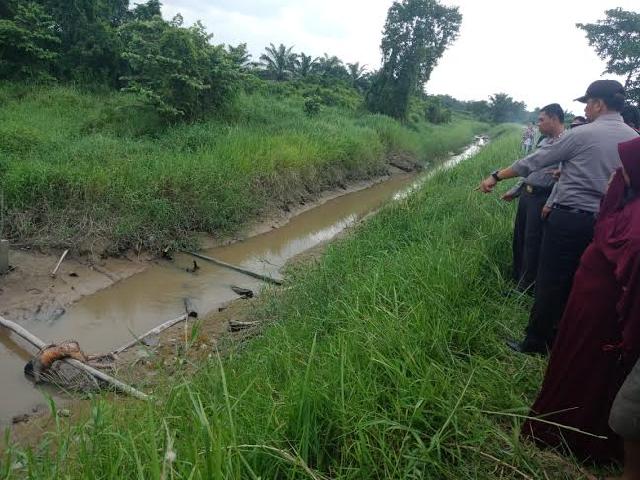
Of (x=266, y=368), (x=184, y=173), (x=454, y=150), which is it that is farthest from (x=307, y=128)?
(x=454, y=150)

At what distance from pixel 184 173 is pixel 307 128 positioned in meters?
6.02

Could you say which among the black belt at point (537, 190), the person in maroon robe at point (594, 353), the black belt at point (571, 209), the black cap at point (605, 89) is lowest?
the person in maroon robe at point (594, 353)

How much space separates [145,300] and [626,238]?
5.07 metres

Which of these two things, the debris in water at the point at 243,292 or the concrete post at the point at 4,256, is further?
the debris in water at the point at 243,292

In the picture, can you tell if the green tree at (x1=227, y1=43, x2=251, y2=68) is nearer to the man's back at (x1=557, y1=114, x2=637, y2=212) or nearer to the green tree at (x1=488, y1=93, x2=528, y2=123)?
the man's back at (x1=557, y1=114, x2=637, y2=212)

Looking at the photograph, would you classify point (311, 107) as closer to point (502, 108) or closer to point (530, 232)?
point (530, 232)

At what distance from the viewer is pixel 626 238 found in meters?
1.84

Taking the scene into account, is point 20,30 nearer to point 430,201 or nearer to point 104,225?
point 104,225

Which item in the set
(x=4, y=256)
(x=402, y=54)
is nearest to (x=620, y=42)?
(x=402, y=54)

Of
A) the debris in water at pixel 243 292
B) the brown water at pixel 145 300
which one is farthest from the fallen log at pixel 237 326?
the debris in water at pixel 243 292

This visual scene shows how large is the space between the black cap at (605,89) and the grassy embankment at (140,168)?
562 cm

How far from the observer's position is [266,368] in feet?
9.08

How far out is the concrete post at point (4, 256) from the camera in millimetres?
5191

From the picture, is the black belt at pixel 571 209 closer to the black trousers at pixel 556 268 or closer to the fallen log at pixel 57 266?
the black trousers at pixel 556 268
